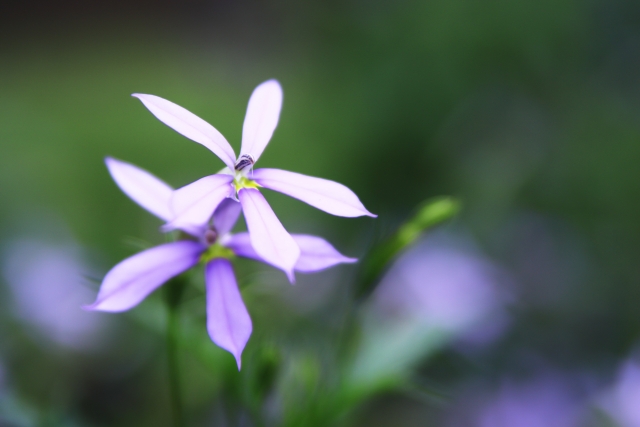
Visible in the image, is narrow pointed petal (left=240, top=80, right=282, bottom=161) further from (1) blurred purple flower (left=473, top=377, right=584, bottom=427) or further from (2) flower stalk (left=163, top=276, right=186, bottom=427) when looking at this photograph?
(1) blurred purple flower (left=473, top=377, right=584, bottom=427)

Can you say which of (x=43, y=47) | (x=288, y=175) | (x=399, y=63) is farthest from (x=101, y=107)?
(x=288, y=175)

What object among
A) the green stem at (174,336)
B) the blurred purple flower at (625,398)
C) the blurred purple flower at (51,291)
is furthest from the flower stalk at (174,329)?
the blurred purple flower at (625,398)

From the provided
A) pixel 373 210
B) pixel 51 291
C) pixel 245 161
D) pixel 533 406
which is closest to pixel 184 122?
pixel 245 161

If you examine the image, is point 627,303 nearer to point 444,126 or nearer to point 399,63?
point 444,126

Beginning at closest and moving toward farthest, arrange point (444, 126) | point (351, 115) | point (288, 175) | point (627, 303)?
point (288, 175) < point (627, 303) < point (444, 126) < point (351, 115)

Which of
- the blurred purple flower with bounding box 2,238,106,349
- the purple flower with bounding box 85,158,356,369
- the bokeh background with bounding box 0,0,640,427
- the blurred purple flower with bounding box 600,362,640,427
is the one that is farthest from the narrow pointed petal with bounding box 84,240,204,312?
the blurred purple flower with bounding box 600,362,640,427

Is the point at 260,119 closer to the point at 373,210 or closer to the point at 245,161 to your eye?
the point at 245,161

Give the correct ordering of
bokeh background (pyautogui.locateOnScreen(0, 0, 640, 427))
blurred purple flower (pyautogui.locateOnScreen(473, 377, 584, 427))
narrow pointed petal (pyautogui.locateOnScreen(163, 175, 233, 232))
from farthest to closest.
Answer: blurred purple flower (pyautogui.locateOnScreen(473, 377, 584, 427)), bokeh background (pyautogui.locateOnScreen(0, 0, 640, 427)), narrow pointed petal (pyautogui.locateOnScreen(163, 175, 233, 232))

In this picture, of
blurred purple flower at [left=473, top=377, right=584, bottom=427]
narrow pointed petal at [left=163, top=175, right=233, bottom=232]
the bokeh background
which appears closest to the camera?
narrow pointed petal at [left=163, top=175, right=233, bottom=232]
